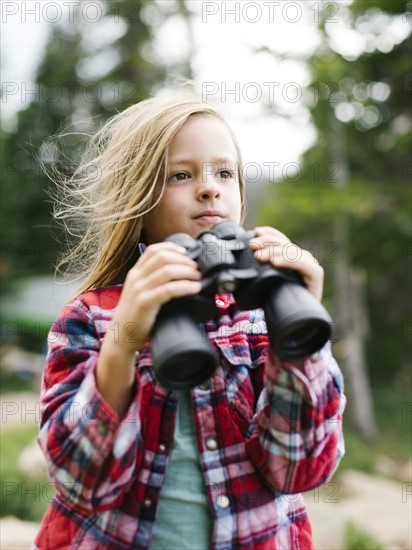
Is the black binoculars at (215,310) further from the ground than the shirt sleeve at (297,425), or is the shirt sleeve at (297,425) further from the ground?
the black binoculars at (215,310)

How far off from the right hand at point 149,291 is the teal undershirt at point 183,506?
293 millimetres

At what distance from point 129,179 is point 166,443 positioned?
747mm

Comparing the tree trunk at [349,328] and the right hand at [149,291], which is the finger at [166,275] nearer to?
the right hand at [149,291]

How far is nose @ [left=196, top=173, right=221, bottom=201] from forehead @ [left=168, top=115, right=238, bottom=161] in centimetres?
8

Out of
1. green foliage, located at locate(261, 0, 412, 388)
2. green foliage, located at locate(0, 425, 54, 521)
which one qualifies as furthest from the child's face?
green foliage, located at locate(261, 0, 412, 388)

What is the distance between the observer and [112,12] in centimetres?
1109

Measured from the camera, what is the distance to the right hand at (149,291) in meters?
1.17

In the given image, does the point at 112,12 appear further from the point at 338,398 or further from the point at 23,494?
the point at 338,398

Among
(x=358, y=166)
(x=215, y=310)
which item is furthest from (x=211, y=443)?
(x=358, y=166)

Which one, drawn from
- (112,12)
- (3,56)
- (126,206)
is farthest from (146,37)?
(126,206)

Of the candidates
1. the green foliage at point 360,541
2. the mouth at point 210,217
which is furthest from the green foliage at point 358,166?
the mouth at point 210,217

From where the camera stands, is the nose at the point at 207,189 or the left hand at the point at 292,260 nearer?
the left hand at the point at 292,260

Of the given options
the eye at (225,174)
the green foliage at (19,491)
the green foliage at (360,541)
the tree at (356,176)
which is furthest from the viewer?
the tree at (356,176)

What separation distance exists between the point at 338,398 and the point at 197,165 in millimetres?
688
